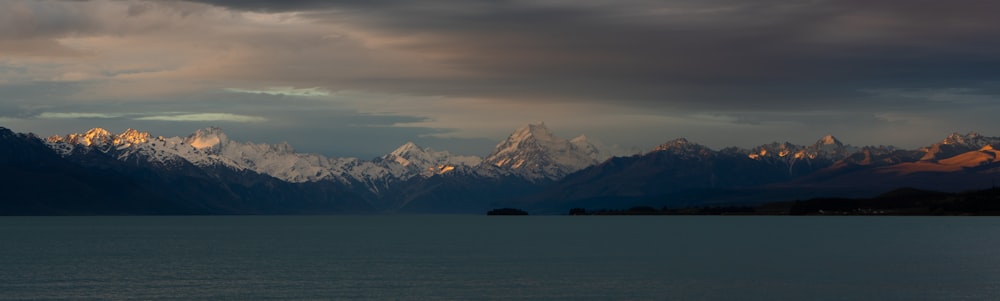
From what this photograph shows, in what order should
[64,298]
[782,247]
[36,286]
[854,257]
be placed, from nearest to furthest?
[64,298], [36,286], [854,257], [782,247]

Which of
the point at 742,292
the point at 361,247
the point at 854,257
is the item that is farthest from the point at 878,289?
the point at 361,247

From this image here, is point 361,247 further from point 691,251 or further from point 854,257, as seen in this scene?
point 854,257

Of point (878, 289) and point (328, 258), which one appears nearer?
point (878, 289)

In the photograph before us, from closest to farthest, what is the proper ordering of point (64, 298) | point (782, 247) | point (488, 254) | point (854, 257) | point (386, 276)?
point (64, 298)
point (386, 276)
point (854, 257)
point (488, 254)
point (782, 247)

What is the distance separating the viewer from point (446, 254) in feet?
543

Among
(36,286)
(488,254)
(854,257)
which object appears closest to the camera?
(36,286)

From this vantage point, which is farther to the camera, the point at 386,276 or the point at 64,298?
the point at 386,276

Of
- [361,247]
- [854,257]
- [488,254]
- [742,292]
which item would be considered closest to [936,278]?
[742,292]

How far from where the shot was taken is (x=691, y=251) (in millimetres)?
171000

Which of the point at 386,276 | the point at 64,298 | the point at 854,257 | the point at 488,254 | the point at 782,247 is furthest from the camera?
the point at 782,247

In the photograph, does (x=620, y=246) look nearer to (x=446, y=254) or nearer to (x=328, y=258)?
(x=446, y=254)

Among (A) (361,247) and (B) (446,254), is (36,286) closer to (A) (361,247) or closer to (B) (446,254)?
(B) (446,254)

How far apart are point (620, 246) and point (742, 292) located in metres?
88.8

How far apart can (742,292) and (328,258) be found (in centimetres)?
7005
